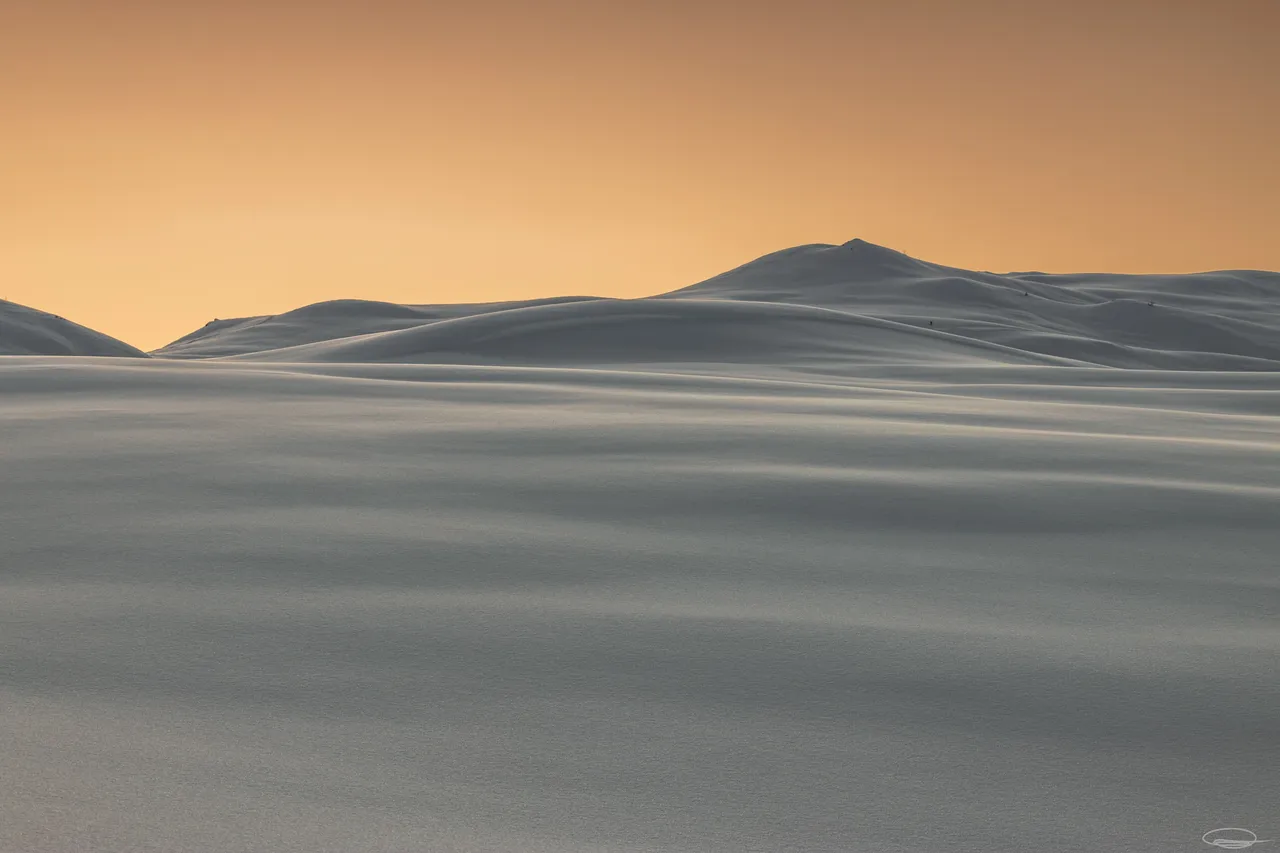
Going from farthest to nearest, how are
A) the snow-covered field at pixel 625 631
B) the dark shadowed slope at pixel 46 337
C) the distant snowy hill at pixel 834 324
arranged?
the dark shadowed slope at pixel 46 337 → the distant snowy hill at pixel 834 324 → the snow-covered field at pixel 625 631

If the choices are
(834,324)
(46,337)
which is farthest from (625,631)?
(46,337)

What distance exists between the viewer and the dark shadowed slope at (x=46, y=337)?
53.7m

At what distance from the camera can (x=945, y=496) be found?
607 centimetres

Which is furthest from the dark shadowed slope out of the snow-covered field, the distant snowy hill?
the snow-covered field

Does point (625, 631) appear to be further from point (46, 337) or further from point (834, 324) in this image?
point (46, 337)

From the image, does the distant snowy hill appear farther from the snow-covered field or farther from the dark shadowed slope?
the snow-covered field

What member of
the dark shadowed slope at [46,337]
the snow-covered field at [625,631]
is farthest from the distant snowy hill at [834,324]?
the snow-covered field at [625,631]

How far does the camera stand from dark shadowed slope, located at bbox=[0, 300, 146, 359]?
53.7 meters

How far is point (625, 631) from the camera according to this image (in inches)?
155

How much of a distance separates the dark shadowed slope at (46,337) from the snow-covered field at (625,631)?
50427mm

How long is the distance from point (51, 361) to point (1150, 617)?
11693 millimetres

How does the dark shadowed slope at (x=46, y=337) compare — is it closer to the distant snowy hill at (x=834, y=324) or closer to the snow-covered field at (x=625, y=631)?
the distant snowy hill at (x=834, y=324)

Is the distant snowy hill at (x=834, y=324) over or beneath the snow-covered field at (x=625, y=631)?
over

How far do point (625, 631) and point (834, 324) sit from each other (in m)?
26.8
